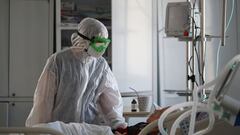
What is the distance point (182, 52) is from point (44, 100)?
1.74 m

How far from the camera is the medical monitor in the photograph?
2.18m

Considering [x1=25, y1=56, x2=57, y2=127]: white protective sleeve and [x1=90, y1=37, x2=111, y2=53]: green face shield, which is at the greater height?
[x1=90, y1=37, x2=111, y2=53]: green face shield

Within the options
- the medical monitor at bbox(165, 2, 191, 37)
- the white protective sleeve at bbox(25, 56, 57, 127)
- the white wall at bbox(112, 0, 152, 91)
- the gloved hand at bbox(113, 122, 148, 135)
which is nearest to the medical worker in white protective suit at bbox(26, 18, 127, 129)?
the white protective sleeve at bbox(25, 56, 57, 127)

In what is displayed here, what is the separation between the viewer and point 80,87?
2246 millimetres

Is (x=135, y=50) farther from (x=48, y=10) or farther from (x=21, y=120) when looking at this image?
(x=21, y=120)

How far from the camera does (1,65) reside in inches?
149

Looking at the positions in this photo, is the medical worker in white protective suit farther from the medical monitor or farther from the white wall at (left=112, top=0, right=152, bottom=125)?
the white wall at (left=112, top=0, right=152, bottom=125)

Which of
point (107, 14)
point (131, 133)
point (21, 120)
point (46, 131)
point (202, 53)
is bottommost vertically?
point (21, 120)

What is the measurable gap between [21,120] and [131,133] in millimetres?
2196

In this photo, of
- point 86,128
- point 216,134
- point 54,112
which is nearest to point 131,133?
point 86,128

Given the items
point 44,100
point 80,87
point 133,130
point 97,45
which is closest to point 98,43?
point 97,45

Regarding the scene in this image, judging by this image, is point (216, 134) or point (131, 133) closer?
point (216, 134)

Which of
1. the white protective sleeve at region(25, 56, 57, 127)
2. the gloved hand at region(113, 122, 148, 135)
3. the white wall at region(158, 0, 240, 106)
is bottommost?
the gloved hand at region(113, 122, 148, 135)

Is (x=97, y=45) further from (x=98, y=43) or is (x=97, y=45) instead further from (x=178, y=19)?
(x=178, y=19)
